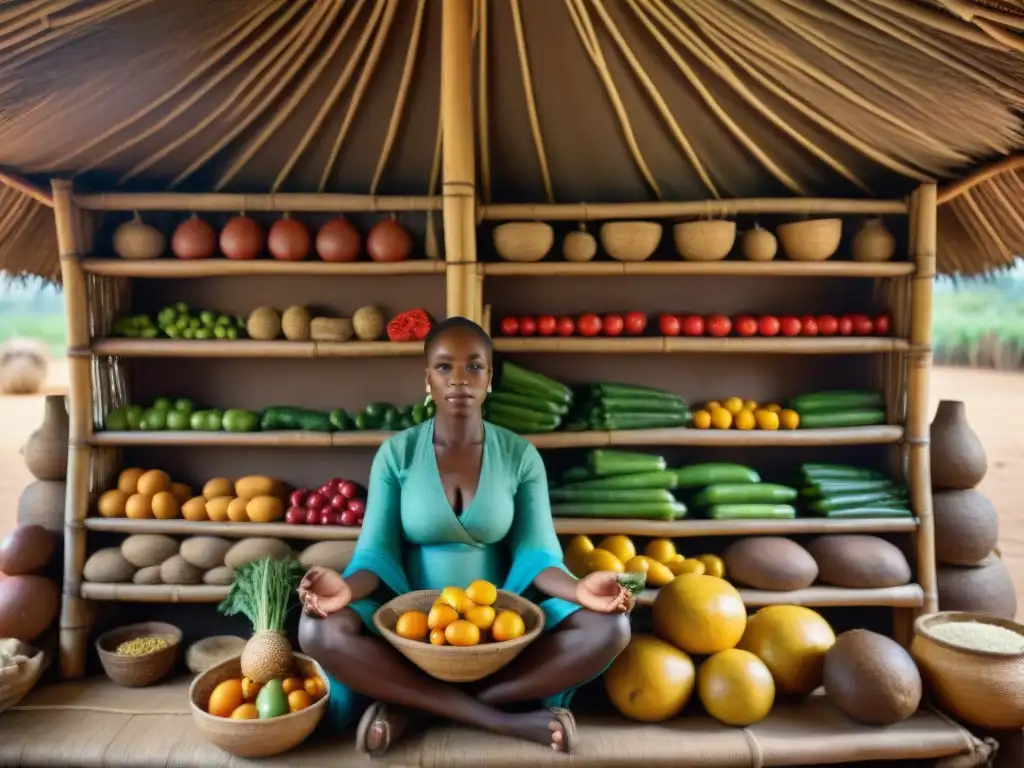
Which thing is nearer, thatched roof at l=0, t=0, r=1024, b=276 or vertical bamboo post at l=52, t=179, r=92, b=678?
thatched roof at l=0, t=0, r=1024, b=276

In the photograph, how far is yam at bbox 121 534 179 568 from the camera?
3.43 m

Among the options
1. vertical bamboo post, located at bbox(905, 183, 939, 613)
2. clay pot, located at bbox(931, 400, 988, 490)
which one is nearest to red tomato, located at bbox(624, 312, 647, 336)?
vertical bamboo post, located at bbox(905, 183, 939, 613)

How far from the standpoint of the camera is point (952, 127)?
316 cm

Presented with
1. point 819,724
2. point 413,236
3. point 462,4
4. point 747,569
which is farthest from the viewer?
point 413,236

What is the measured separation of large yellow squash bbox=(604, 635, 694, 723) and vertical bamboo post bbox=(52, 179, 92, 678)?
105 inches

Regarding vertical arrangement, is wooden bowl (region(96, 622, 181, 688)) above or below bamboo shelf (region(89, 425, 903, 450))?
below

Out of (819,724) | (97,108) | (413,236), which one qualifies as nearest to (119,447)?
(97,108)

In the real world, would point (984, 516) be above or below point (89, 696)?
above

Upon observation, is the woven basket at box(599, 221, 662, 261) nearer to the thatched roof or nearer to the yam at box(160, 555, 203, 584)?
the thatched roof

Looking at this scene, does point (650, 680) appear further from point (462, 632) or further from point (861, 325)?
point (861, 325)

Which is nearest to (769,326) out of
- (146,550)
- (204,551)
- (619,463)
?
(619,463)

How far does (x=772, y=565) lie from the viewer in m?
3.41

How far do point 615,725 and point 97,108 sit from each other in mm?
3491

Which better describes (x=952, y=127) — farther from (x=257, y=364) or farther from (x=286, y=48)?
(x=257, y=364)
